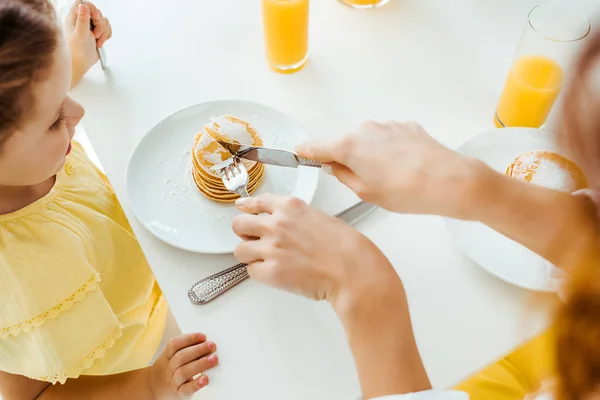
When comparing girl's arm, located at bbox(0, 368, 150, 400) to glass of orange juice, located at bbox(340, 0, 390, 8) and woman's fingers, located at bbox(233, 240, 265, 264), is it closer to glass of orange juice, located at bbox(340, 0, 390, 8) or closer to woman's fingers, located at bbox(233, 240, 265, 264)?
woman's fingers, located at bbox(233, 240, 265, 264)

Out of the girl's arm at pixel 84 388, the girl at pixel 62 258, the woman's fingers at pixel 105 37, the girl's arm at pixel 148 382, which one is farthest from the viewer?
the woman's fingers at pixel 105 37

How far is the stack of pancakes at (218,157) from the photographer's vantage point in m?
0.86

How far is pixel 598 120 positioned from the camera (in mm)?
442

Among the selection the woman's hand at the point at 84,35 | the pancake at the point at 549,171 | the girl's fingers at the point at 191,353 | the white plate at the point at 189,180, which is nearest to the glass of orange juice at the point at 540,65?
the pancake at the point at 549,171

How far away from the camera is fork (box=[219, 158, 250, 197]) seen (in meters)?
0.85

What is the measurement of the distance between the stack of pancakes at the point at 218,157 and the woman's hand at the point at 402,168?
0.41ft

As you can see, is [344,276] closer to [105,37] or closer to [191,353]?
[191,353]

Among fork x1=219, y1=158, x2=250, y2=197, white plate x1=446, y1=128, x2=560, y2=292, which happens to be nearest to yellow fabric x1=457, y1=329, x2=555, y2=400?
white plate x1=446, y1=128, x2=560, y2=292

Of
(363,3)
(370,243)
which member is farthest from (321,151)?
(363,3)

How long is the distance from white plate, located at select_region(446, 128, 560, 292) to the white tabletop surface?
26 mm

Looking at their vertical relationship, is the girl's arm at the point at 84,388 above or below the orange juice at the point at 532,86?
below

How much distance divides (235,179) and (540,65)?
0.58 metres

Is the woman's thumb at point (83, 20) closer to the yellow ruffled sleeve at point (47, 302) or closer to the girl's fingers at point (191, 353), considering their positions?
the yellow ruffled sleeve at point (47, 302)

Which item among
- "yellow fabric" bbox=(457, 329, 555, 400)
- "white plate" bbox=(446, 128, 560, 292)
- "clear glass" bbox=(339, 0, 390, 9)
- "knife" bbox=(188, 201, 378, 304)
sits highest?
"clear glass" bbox=(339, 0, 390, 9)
